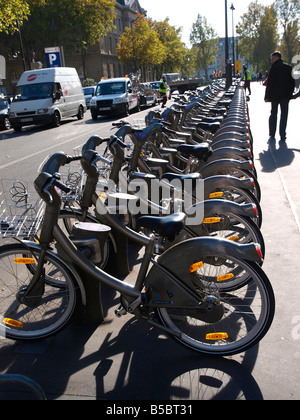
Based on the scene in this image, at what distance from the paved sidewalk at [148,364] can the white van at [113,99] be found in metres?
17.6

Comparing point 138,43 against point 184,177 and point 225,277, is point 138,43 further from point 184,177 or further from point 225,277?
point 225,277

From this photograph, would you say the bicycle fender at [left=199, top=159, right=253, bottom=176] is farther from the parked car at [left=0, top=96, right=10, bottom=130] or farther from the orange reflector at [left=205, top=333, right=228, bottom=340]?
the parked car at [left=0, top=96, right=10, bottom=130]

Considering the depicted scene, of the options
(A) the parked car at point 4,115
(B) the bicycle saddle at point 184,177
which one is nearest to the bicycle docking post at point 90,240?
(B) the bicycle saddle at point 184,177

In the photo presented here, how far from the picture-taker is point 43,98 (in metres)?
17.7

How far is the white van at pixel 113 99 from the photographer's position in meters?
20.4

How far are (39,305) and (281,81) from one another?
8634 mm

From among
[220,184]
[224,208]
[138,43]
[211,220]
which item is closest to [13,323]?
[211,220]

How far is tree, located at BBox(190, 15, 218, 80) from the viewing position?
10350cm

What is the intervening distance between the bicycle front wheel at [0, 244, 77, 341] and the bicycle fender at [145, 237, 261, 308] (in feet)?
2.20

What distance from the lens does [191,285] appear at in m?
2.80

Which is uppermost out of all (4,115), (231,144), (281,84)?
(281,84)

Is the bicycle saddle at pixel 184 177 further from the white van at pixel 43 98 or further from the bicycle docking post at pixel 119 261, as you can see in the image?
the white van at pixel 43 98

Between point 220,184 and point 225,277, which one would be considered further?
point 220,184

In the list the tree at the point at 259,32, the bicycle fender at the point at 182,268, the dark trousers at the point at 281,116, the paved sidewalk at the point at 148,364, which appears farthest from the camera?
the tree at the point at 259,32
